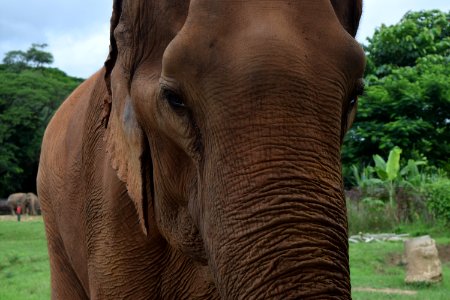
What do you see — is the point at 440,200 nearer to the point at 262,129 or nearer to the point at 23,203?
the point at 262,129

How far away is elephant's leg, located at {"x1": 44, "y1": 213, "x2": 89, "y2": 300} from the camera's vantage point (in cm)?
393

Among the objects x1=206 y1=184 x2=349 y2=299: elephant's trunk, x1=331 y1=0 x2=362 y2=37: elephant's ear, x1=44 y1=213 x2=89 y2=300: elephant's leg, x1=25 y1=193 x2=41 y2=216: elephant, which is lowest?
x1=25 y1=193 x2=41 y2=216: elephant

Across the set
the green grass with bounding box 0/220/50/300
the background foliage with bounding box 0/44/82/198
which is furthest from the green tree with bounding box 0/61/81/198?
the green grass with bounding box 0/220/50/300

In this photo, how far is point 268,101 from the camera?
6.23 feet

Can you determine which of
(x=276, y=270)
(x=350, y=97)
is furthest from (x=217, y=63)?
(x=276, y=270)

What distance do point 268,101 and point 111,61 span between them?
3.27 feet

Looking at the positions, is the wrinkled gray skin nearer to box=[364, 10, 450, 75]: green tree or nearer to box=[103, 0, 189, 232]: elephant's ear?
box=[364, 10, 450, 75]: green tree

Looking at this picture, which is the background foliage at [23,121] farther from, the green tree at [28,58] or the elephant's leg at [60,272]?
the elephant's leg at [60,272]

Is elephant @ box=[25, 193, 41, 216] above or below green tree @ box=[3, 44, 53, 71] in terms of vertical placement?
below

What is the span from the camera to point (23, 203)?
34500 mm

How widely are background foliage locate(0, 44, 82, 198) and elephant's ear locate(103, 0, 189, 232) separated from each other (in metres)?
37.5

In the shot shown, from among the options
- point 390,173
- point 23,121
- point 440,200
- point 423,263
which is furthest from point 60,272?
point 23,121

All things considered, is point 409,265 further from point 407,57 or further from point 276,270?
point 407,57

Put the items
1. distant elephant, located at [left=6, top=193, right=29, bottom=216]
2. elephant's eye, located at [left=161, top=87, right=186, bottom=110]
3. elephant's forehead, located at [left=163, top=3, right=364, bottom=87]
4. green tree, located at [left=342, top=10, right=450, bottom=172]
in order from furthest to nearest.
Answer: distant elephant, located at [left=6, top=193, right=29, bottom=216], green tree, located at [left=342, top=10, right=450, bottom=172], elephant's eye, located at [left=161, top=87, right=186, bottom=110], elephant's forehead, located at [left=163, top=3, right=364, bottom=87]
